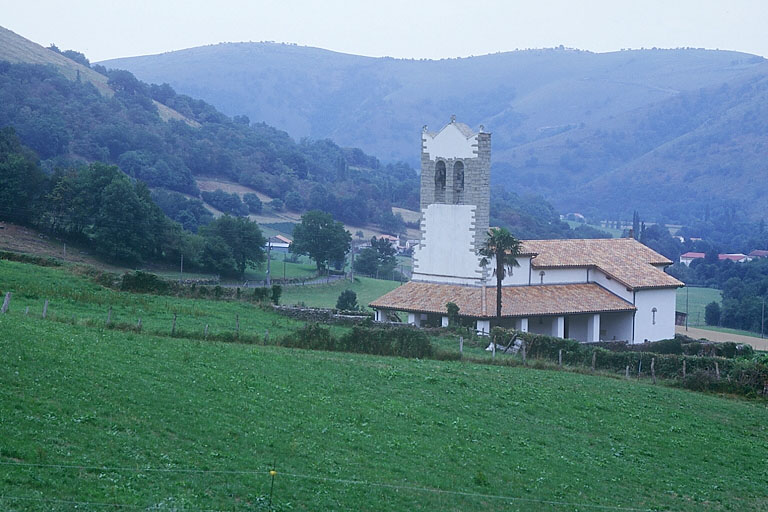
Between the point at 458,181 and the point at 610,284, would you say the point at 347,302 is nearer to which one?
the point at 458,181

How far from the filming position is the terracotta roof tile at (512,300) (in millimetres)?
46219

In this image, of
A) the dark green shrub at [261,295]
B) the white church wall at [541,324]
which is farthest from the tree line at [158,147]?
the white church wall at [541,324]

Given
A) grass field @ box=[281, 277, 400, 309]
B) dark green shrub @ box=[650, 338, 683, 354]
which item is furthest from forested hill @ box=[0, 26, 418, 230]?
dark green shrub @ box=[650, 338, 683, 354]

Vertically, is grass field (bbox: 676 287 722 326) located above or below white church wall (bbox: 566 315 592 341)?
above

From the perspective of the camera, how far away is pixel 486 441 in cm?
2256

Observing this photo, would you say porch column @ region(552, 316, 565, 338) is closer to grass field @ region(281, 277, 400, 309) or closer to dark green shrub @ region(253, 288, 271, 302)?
dark green shrub @ region(253, 288, 271, 302)

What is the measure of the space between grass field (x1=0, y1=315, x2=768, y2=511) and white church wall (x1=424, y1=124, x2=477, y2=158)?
20.8m

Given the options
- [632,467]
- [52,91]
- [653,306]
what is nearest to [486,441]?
[632,467]

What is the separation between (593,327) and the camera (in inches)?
1934

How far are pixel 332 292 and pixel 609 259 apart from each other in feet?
76.0

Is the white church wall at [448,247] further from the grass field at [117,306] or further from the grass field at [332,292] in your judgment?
the grass field at [117,306]

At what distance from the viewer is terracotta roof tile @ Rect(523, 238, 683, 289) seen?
5053 centimetres

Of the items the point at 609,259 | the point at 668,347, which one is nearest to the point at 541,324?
the point at 668,347

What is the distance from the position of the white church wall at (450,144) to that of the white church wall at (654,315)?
1052 cm
